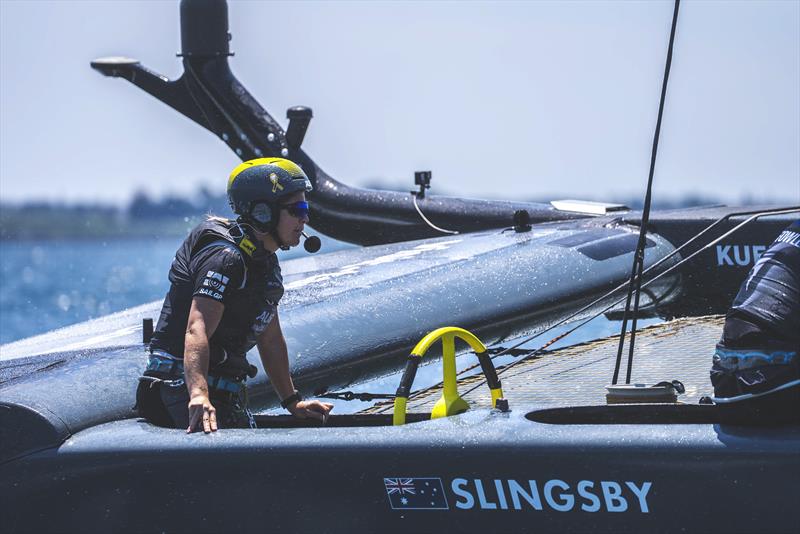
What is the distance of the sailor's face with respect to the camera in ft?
16.6

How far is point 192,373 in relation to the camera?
475 cm

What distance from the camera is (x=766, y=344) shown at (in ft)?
14.0

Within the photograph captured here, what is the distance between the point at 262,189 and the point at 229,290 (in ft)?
1.29

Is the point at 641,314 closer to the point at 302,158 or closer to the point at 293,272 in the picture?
the point at 293,272

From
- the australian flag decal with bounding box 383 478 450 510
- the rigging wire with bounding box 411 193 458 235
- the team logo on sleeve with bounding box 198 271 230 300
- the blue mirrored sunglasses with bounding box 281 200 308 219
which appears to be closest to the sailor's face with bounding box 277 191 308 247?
the blue mirrored sunglasses with bounding box 281 200 308 219

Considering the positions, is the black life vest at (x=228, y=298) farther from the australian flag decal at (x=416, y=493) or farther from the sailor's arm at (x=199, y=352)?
the australian flag decal at (x=416, y=493)

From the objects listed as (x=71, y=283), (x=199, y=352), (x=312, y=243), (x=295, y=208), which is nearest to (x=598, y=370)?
(x=312, y=243)

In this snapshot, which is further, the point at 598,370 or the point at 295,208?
the point at 598,370

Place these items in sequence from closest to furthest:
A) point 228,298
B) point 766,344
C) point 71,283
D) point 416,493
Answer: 1. point 766,344
2. point 416,493
3. point 228,298
4. point 71,283

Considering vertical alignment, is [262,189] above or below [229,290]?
above

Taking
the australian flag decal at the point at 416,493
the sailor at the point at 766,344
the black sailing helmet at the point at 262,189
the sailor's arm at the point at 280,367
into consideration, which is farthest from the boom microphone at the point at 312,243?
the sailor at the point at 766,344

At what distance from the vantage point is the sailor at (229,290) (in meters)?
4.94

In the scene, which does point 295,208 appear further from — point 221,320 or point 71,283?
point 71,283

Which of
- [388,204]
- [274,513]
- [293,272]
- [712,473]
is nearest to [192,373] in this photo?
[274,513]
